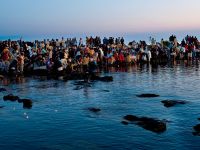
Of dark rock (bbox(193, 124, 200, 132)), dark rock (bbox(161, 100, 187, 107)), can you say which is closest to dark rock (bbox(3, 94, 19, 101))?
dark rock (bbox(161, 100, 187, 107))

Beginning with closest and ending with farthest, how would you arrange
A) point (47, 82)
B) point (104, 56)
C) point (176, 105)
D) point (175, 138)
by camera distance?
point (175, 138)
point (176, 105)
point (47, 82)
point (104, 56)

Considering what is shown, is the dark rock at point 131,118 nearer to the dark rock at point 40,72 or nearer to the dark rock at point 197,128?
the dark rock at point 197,128

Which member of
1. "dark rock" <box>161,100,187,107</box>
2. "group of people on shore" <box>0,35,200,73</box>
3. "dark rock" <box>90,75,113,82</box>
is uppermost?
"group of people on shore" <box>0,35,200,73</box>

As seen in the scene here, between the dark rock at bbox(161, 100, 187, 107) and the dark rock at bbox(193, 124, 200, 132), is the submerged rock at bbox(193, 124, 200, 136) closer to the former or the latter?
the dark rock at bbox(193, 124, 200, 132)

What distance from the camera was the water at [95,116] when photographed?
23.2 meters

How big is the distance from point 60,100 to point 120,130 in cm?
1268

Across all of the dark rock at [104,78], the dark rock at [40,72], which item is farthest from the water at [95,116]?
the dark rock at [40,72]

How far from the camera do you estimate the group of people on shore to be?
59750 mm

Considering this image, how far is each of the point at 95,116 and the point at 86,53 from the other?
3684 cm

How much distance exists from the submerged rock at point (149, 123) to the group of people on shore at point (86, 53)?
31.7 m

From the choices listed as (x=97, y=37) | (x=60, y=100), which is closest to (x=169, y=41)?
(x=97, y=37)

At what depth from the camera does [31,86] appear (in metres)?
46.7

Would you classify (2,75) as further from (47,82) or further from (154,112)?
(154,112)

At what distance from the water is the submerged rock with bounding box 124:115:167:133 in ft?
1.56
